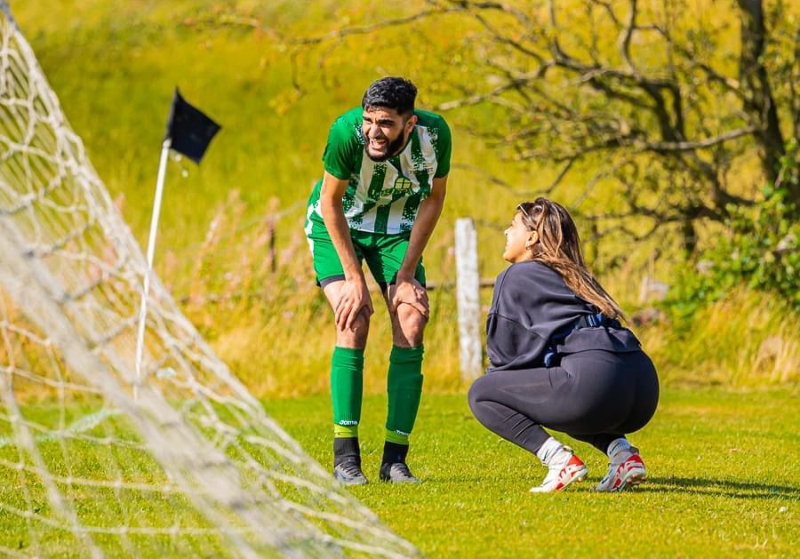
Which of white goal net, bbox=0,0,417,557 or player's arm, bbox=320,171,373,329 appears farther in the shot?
player's arm, bbox=320,171,373,329

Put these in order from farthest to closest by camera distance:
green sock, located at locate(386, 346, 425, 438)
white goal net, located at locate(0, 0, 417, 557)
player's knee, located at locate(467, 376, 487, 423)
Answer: green sock, located at locate(386, 346, 425, 438)
player's knee, located at locate(467, 376, 487, 423)
white goal net, located at locate(0, 0, 417, 557)

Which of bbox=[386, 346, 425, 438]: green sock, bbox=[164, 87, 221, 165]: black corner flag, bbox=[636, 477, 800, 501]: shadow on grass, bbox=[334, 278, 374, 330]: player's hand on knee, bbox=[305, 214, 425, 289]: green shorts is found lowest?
bbox=[636, 477, 800, 501]: shadow on grass

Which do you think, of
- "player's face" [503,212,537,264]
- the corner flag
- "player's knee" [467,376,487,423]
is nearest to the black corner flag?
the corner flag

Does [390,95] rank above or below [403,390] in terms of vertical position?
above

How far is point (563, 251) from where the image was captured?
5641 millimetres

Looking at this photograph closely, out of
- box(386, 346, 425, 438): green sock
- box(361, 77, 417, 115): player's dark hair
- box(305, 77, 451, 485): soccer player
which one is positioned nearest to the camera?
box(361, 77, 417, 115): player's dark hair

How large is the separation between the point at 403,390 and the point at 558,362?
0.88m

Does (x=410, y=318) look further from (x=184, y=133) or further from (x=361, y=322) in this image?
(x=184, y=133)

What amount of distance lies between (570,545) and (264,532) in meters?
1.54

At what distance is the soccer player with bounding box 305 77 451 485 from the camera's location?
579 cm

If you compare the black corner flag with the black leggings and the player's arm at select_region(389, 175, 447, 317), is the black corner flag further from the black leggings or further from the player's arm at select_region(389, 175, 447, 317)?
the black leggings

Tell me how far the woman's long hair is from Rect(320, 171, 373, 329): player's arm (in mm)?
797

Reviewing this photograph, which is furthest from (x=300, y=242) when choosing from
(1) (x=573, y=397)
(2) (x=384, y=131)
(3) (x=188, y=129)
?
(1) (x=573, y=397)

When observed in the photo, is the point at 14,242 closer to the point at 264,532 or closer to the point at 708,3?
the point at 264,532
